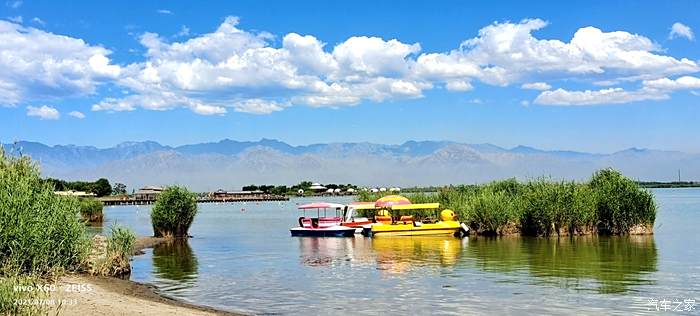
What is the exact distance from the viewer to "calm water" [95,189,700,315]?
68.5 feet

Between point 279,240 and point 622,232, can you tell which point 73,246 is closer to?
point 279,240

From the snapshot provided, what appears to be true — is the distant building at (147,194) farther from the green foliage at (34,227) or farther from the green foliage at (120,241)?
the green foliage at (34,227)

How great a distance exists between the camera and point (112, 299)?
734 inches

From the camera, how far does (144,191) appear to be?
16788cm

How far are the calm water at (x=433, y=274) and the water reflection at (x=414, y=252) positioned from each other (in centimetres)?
6

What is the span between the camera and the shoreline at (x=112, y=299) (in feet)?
54.5

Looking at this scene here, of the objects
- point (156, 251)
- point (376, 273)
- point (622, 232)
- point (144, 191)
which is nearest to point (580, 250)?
point (622, 232)

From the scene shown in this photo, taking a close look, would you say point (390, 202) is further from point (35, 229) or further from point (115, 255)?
point (35, 229)

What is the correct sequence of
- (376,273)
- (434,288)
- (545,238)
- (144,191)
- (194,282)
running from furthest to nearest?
(144,191) < (545,238) < (376,273) < (194,282) < (434,288)

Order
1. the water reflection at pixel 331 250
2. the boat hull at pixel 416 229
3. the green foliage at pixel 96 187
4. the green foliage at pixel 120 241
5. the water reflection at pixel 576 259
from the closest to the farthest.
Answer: the water reflection at pixel 576 259, the green foliage at pixel 120 241, the water reflection at pixel 331 250, the boat hull at pixel 416 229, the green foliage at pixel 96 187

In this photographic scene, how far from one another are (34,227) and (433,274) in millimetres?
14898

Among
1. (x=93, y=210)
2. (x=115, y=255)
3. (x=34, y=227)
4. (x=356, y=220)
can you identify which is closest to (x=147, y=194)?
(x=93, y=210)

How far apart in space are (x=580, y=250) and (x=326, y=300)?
1957cm

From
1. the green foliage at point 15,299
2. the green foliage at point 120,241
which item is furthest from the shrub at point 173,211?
the green foliage at point 15,299
